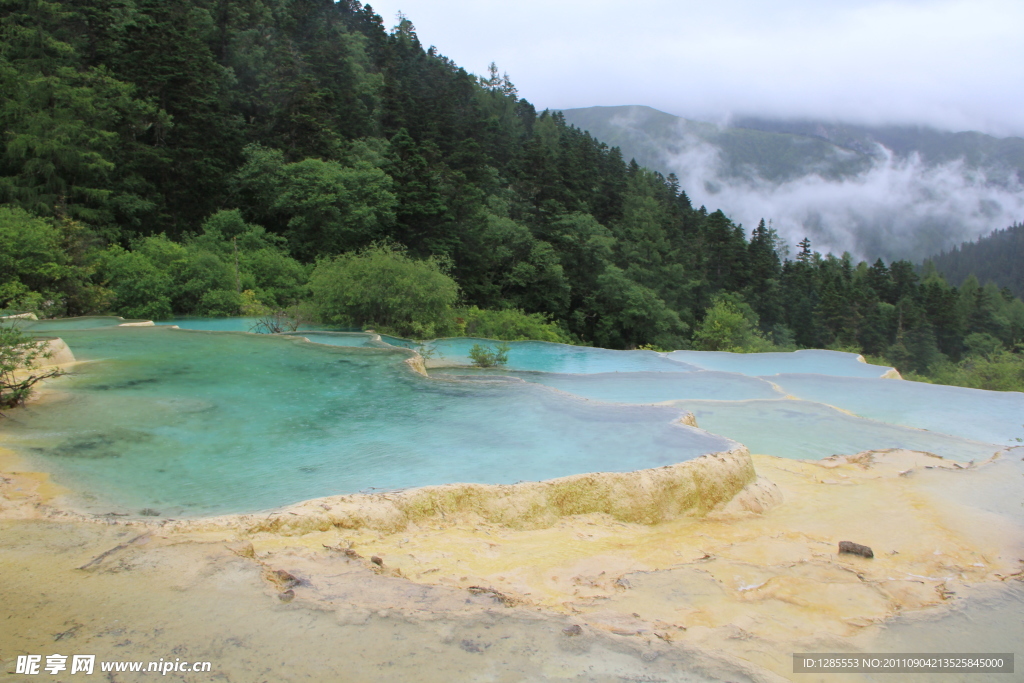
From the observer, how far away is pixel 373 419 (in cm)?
664

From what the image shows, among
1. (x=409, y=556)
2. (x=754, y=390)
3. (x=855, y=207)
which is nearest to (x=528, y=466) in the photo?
(x=409, y=556)

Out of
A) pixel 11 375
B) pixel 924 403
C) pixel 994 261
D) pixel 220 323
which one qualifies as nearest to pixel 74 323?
pixel 220 323

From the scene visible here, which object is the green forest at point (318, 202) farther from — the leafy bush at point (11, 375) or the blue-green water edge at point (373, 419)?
the leafy bush at point (11, 375)

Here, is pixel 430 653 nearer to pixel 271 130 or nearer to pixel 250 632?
pixel 250 632

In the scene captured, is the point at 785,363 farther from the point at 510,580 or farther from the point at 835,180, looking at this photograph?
the point at 835,180

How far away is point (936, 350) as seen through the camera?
4100 centimetres

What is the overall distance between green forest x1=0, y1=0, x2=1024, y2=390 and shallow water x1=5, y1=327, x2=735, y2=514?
19.2 ft

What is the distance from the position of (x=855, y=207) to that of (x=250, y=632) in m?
139

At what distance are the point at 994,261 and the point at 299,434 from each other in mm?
90693

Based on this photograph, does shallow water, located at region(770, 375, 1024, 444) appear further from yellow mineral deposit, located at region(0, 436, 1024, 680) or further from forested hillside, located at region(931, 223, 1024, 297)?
forested hillside, located at region(931, 223, 1024, 297)

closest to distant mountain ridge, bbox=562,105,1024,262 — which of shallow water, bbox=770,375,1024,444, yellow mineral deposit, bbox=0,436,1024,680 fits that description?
shallow water, bbox=770,375,1024,444

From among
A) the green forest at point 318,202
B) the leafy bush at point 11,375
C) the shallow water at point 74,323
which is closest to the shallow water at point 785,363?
the green forest at point 318,202

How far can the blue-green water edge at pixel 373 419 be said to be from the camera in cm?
500

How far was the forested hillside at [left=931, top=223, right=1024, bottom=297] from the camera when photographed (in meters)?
68.6
